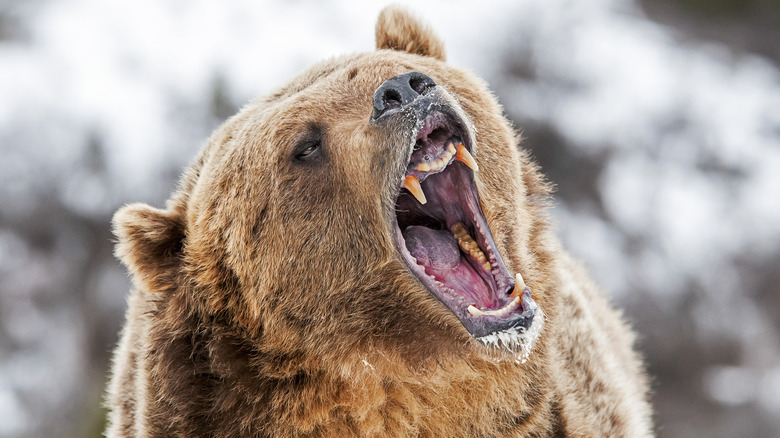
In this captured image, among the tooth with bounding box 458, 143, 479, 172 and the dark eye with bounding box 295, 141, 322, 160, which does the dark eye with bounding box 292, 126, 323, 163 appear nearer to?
the dark eye with bounding box 295, 141, 322, 160

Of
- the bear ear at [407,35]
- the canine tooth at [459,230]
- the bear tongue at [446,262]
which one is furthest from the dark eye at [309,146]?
the bear ear at [407,35]

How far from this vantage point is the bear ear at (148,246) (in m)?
3.49

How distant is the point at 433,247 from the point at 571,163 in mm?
13241

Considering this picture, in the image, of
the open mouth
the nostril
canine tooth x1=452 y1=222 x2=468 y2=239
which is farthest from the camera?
canine tooth x1=452 y1=222 x2=468 y2=239

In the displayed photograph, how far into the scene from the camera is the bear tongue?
3285 millimetres

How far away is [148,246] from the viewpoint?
3527mm

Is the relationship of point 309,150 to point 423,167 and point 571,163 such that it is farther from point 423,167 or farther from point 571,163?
point 571,163

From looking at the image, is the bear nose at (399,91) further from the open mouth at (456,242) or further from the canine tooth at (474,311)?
the canine tooth at (474,311)

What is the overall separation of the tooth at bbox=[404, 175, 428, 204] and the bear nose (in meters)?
0.30

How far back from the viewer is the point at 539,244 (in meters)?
3.65

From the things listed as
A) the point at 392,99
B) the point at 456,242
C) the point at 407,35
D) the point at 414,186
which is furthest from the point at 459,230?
the point at 407,35

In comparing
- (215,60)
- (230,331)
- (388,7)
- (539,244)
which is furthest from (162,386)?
(215,60)

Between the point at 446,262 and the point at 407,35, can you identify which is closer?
the point at 446,262

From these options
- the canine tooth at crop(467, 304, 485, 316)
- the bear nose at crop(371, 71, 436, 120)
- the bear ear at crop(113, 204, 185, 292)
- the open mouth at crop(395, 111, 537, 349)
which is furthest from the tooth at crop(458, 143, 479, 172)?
the bear ear at crop(113, 204, 185, 292)
